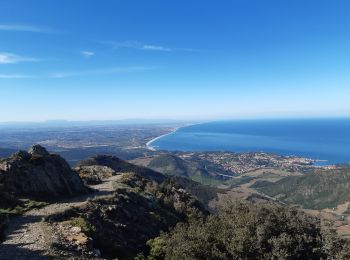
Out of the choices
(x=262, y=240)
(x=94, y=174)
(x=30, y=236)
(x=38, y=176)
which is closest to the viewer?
(x=262, y=240)

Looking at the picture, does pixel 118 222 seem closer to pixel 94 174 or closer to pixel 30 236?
pixel 30 236

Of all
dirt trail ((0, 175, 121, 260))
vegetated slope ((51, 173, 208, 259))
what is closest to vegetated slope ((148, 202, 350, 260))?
vegetated slope ((51, 173, 208, 259))

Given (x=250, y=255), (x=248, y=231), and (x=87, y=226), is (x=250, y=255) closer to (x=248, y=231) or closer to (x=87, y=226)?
(x=248, y=231)

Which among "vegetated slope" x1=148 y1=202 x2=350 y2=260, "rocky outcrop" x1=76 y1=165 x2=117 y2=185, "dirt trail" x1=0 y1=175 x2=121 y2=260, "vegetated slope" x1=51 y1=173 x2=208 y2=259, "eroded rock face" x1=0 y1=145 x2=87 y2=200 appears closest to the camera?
"dirt trail" x1=0 y1=175 x2=121 y2=260

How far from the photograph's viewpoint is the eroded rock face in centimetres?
4491

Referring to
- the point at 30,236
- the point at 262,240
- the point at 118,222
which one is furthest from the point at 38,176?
the point at 262,240

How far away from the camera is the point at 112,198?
46.5m

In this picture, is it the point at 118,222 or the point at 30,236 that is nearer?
the point at 30,236

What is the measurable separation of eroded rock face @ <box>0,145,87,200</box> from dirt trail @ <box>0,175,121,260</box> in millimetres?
6163

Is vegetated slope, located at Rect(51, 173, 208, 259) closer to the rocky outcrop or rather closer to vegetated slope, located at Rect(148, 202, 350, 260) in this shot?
vegetated slope, located at Rect(148, 202, 350, 260)

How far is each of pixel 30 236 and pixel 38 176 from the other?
19964 millimetres

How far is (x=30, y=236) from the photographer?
93.9 feet

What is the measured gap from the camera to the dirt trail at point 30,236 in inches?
958

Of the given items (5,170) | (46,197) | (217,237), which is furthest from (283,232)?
(5,170)
